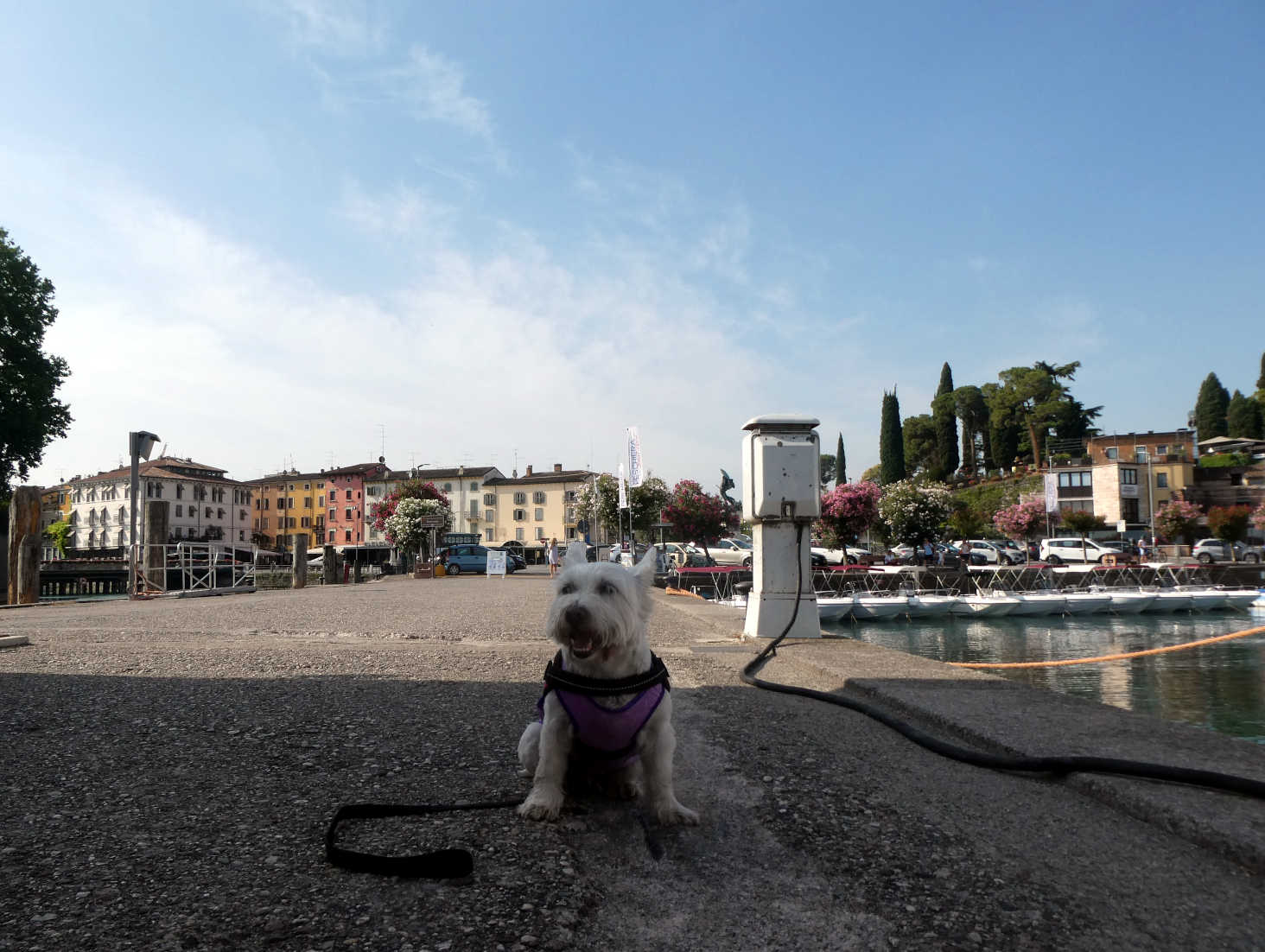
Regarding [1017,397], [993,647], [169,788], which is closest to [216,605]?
[169,788]

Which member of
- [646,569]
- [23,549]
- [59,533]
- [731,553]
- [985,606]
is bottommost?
[985,606]

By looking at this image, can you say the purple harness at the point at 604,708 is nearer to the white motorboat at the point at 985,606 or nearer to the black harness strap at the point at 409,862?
the black harness strap at the point at 409,862

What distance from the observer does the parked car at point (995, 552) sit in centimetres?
4759

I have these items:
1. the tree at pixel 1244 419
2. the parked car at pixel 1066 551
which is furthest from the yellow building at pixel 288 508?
the tree at pixel 1244 419

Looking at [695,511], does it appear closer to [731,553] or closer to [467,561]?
[731,553]

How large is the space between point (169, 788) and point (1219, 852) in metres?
3.96

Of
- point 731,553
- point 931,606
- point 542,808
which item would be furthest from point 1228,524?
point 542,808

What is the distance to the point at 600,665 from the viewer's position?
111 inches

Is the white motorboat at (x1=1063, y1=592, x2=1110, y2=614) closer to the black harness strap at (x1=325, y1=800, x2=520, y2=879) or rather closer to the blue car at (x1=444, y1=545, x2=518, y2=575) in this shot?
the black harness strap at (x1=325, y1=800, x2=520, y2=879)

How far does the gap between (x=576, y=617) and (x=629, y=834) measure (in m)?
0.83

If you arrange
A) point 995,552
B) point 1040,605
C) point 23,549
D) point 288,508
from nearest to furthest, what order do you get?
point 23,549 → point 1040,605 → point 995,552 → point 288,508

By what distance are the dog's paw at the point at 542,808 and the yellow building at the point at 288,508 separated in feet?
357

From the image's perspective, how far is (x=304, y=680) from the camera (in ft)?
19.7

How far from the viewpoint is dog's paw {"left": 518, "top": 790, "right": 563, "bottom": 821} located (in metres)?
2.81
